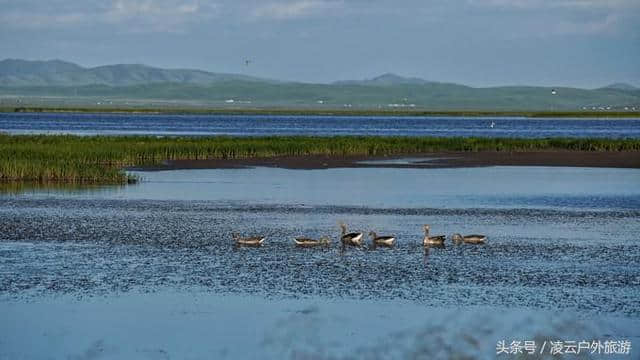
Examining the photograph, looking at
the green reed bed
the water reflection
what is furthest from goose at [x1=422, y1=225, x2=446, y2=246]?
the green reed bed

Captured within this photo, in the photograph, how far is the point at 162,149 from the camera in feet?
174

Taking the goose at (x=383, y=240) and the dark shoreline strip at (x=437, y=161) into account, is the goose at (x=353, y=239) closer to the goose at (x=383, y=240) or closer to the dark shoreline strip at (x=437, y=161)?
the goose at (x=383, y=240)

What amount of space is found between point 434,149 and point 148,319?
45605mm

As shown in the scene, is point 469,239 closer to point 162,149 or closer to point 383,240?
point 383,240

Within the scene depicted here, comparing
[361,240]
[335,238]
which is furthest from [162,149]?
[361,240]

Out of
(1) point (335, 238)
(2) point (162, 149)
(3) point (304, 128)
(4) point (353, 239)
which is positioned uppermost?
(4) point (353, 239)

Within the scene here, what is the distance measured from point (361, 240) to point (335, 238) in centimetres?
76

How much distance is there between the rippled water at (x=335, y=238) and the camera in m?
20.3

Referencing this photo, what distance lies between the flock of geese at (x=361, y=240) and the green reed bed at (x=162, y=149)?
16148 millimetres

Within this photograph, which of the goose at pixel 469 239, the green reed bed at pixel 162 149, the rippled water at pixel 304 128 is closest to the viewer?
the goose at pixel 469 239

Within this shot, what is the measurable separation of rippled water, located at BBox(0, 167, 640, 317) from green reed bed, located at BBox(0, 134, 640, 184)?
3180 mm

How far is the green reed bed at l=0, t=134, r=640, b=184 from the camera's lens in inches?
1629


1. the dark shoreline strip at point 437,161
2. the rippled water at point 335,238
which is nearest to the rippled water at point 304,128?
the dark shoreline strip at point 437,161

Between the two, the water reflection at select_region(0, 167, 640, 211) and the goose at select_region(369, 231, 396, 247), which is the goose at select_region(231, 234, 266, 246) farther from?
the water reflection at select_region(0, 167, 640, 211)
